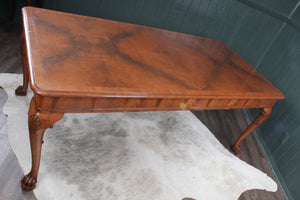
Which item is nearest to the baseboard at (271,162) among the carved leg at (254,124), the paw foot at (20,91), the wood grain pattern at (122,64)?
the carved leg at (254,124)

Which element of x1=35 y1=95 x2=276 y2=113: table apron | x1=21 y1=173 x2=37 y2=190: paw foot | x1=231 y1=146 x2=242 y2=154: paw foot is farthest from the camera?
x1=231 y1=146 x2=242 y2=154: paw foot

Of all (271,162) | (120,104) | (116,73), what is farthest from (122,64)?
(271,162)

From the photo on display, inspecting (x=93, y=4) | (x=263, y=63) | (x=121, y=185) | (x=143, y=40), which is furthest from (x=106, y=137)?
(x=263, y=63)

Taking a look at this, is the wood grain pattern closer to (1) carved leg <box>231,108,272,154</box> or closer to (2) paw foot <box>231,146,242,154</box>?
(1) carved leg <box>231,108,272,154</box>

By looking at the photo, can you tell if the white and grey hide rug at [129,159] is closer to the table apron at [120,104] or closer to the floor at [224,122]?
the floor at [224,122]

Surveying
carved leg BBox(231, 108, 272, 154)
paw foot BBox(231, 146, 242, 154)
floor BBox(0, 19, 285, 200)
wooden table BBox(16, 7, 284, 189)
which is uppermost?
wooden table BBox(16, 7, 284, 189)

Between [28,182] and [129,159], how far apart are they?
696mm

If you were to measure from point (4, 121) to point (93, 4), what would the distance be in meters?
1.64

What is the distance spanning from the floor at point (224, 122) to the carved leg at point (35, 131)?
1.19 m

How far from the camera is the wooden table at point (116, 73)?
126cm

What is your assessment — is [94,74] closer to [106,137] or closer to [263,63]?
[106,137]

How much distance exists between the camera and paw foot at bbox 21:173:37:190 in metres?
1.42

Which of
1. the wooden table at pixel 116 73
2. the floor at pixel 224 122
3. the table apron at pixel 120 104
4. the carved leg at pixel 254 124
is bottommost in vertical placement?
the floor at pixel 224 122

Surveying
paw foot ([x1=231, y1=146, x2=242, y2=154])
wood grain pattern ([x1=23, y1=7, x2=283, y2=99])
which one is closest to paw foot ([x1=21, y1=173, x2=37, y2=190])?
wood grain pattern ([x1=23, y1=7, x2=283, y2=99])
